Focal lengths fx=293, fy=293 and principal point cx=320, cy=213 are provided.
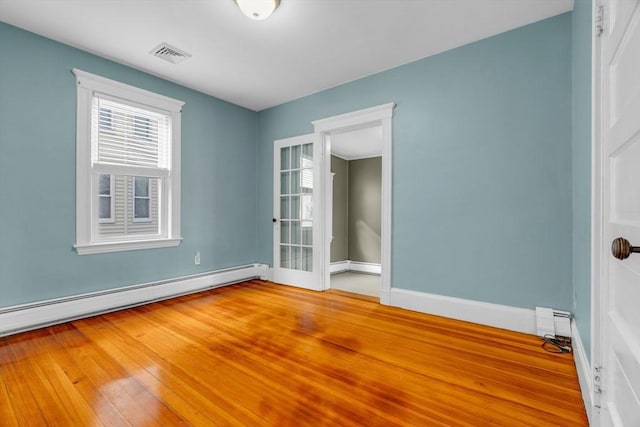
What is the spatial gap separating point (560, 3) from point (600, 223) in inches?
83.8

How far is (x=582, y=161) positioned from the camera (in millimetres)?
1813

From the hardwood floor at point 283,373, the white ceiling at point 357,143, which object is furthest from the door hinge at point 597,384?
the white ceiling at point 357,143

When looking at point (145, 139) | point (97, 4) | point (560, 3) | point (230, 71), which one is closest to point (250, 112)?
point (230, 71)

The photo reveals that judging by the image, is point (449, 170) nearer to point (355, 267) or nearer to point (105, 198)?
point (355, 267)

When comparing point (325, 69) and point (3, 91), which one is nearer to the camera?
point (3, 91)

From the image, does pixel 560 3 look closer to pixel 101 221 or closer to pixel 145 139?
pixel 145 139

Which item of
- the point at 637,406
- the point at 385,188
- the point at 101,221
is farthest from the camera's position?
the point at 385,188

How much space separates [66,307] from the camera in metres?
2.73

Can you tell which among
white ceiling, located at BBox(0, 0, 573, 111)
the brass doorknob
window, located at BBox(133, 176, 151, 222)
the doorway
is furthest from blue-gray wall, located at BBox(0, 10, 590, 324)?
the doorway

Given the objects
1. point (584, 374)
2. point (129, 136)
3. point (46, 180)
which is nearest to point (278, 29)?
point (129, 136)

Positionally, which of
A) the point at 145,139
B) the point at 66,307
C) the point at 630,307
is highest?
the point at 145,139

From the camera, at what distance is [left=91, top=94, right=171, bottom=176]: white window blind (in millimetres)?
3025

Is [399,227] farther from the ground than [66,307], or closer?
farther from the ground

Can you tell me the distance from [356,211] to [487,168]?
352 cm
